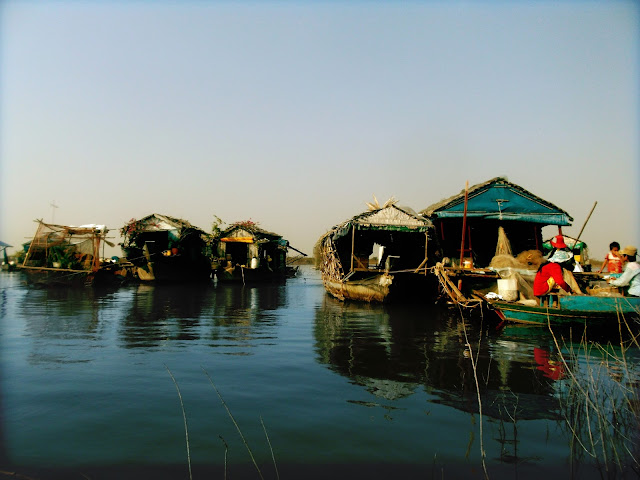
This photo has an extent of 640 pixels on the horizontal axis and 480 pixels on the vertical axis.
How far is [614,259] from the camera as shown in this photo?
39.7 feet

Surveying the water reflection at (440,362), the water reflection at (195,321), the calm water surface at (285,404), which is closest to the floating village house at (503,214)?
the water reflection at (440,362)

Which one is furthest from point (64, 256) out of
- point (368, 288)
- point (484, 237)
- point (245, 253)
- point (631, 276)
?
point (631, 276)

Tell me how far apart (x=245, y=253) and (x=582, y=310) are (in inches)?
990

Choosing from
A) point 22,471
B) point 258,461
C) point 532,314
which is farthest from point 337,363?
point 532,314

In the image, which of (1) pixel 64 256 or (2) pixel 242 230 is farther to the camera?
(2) pixel 242 230

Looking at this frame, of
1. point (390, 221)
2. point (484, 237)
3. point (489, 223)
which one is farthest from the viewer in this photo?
point (484, 237)

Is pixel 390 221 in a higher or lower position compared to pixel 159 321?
higher

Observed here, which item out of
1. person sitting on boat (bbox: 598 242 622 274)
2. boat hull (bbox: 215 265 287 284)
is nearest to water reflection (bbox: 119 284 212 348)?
boat hull (bbox: 215 265 287 284)

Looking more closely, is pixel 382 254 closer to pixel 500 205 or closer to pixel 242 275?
pixel 500 205

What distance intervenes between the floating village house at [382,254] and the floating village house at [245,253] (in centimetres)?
864

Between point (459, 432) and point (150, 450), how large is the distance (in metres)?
3.06

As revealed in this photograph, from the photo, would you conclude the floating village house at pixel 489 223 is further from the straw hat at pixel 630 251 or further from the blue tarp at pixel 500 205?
the straw hat at pixel 630 251

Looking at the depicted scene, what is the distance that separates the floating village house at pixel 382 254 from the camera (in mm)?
15844

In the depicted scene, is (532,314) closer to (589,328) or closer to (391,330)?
(589,328)
